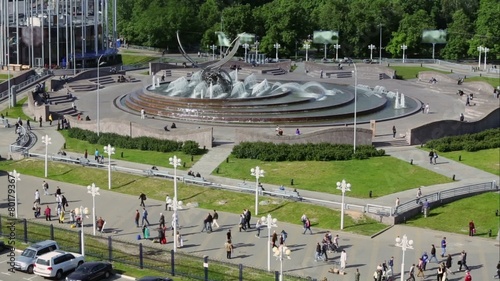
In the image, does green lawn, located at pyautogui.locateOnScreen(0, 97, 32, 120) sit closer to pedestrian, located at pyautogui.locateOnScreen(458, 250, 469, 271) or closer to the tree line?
the tree line

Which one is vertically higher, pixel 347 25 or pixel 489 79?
pixel 347 25

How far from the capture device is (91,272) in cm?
4134

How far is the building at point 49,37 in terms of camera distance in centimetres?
11788

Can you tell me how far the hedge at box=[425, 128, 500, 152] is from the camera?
68137 millimetres

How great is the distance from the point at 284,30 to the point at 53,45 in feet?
128

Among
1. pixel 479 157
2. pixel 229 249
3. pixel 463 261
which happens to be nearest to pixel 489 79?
pixel 479 157

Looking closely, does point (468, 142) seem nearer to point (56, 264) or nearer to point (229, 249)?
point (229, 249)

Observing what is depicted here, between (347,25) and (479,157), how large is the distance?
249 feet

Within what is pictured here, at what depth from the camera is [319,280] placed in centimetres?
4362

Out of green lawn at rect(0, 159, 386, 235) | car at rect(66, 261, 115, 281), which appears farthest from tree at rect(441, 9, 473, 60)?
car at rect(66, 261, 115, 281)

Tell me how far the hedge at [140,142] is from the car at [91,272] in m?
28.1

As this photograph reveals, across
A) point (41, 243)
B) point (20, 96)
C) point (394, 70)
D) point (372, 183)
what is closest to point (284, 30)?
point (394, 70)

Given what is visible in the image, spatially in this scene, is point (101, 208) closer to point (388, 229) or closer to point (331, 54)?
point (388, 229)

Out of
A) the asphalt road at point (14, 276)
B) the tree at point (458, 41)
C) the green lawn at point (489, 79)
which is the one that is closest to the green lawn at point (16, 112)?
the asphalt road at point (14, 276)
